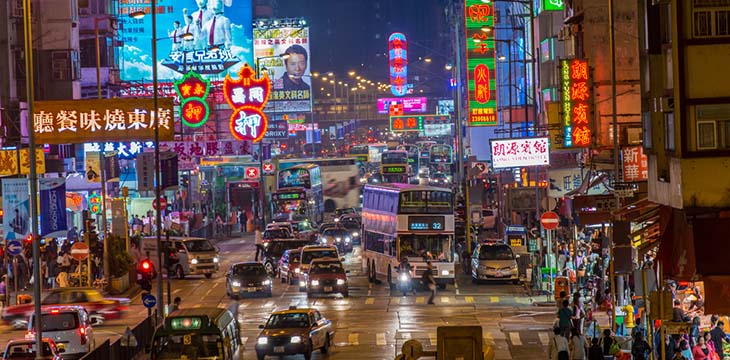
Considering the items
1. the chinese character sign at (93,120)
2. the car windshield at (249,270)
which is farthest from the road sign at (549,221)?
the chinese character sign at (93,120)

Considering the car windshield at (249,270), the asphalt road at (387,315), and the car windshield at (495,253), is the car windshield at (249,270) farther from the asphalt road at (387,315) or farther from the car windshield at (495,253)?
the car windshield at (495,253)

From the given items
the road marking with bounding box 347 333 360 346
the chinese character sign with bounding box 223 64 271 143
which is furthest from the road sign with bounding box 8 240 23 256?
the chinese character sign with bounding box 223 64 271 143

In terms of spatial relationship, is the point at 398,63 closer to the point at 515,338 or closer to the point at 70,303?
the point at 70,303

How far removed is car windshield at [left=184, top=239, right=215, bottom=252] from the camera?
55219mm

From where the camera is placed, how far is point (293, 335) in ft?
103

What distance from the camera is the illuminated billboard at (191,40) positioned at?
263ft

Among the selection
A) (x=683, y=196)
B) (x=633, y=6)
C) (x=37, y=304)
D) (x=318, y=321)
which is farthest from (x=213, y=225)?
(x=683, y=196)

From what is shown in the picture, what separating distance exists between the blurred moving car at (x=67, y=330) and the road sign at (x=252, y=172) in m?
52.4

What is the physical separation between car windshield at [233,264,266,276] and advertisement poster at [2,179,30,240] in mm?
10494

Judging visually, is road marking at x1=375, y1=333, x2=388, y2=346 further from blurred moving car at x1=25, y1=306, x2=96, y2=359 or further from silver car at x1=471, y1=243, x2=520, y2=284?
silver car at x1=471, y1=243, x2=520, y2=284

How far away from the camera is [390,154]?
101688 millimetres

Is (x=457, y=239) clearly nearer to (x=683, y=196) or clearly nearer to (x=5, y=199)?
(x=5, y=199)

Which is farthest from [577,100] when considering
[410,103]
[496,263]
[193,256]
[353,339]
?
[410,103]

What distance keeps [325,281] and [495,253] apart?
7.78 m
